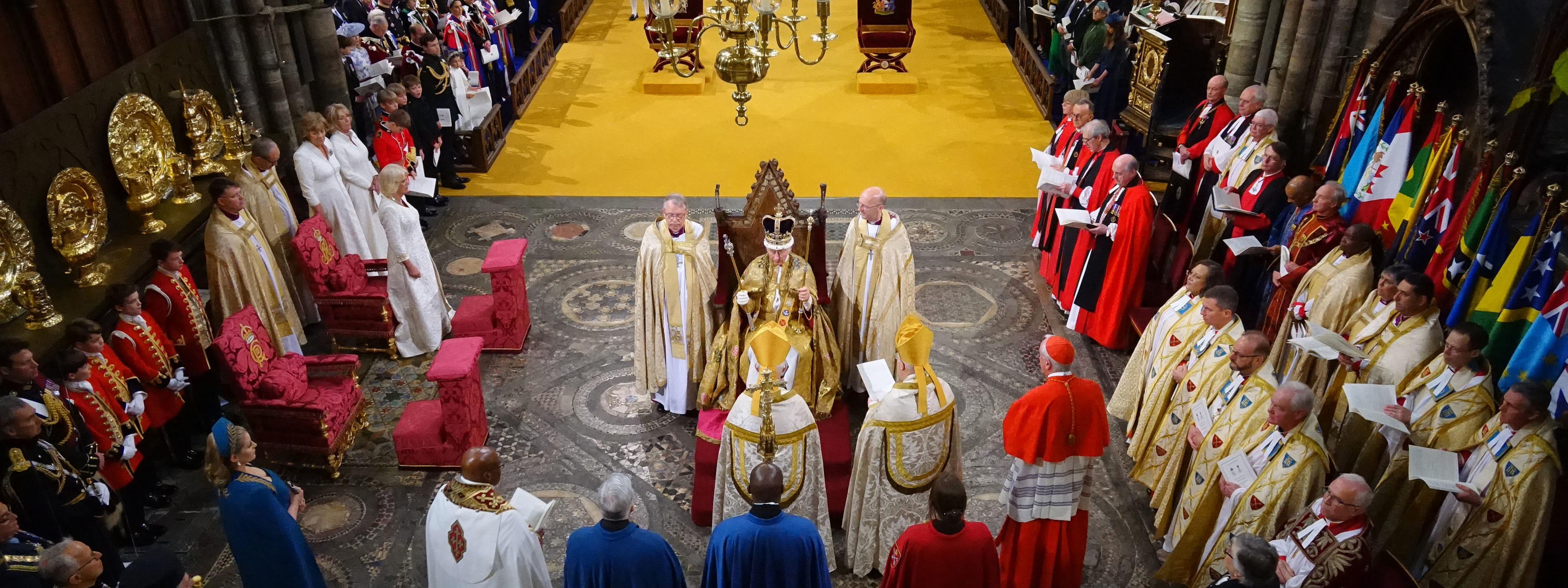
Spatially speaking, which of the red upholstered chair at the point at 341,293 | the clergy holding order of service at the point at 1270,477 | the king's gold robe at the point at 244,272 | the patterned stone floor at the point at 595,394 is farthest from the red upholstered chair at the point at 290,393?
the clergy holding order of service at the point at 1270,477

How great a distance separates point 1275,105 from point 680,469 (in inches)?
249

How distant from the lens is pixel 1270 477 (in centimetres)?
524

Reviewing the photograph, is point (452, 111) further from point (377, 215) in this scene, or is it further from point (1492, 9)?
point (1492, 9)

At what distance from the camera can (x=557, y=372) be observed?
8219mm

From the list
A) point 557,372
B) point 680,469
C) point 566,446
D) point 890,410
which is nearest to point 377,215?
point 557,372

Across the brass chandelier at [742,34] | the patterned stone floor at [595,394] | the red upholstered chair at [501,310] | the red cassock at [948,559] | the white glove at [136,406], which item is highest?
the brass chandelier at [742,34]

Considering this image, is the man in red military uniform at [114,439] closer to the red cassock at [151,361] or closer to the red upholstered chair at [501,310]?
the red cassock at [151,361]

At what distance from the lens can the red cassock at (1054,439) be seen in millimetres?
5203

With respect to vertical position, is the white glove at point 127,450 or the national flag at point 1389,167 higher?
the national flag at point 1389,167

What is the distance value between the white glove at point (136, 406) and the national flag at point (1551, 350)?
25.1 ft

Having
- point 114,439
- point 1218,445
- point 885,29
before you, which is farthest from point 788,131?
point 114,439

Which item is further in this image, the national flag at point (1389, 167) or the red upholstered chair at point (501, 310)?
the red upholstered chair at point (501, 310)

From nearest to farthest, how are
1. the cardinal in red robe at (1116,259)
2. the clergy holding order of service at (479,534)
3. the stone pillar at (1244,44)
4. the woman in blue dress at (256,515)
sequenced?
the clergy holding order of service at (479,534), the woman in blue dress at (256,515), the cardinal in red robe at (1116,259), the stone pillar at (1244,44)

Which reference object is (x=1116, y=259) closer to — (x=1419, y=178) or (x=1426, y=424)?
(x=1419, y=178)
